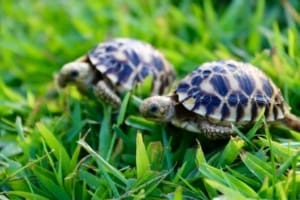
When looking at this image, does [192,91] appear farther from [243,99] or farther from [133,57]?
[133,57]

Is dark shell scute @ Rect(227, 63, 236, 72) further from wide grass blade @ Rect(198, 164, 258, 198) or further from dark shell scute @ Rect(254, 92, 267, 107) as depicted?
wide grass blade @ Rect(198, 164, 258, 198)

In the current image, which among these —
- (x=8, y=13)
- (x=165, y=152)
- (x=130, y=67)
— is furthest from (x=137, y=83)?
(x=8, y=13)

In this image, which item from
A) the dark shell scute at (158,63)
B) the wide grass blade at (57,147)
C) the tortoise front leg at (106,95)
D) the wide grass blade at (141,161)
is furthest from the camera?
the dark shell scute at (158,63)

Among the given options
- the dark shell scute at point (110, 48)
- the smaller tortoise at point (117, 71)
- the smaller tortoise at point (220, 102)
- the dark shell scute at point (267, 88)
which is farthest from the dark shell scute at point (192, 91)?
the dark shell scute at point (110, 48)

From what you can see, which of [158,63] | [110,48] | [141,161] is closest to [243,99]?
[141,161]

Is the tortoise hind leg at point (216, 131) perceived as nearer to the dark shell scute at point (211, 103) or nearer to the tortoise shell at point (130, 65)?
the dark shell scute at point (211, 103)

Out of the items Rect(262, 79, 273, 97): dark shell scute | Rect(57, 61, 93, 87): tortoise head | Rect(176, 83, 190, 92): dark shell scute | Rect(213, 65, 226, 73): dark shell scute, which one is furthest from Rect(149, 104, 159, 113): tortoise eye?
Rect(57, 61, 93, 87): tortoise head

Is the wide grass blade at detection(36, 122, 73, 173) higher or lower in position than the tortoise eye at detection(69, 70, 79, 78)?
lower
